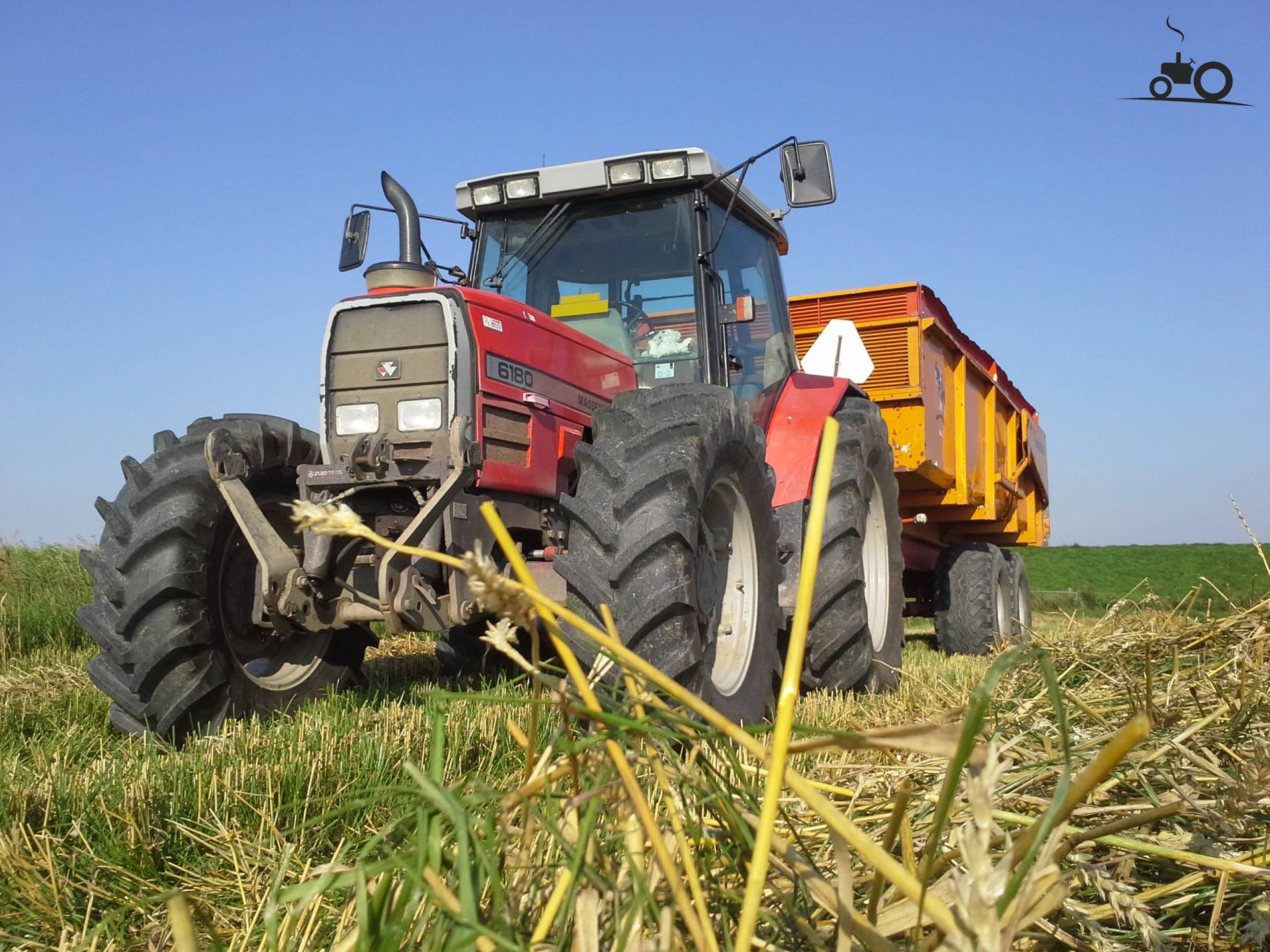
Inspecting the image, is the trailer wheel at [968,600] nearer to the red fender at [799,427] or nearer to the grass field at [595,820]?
→ the red fender at [799,427]

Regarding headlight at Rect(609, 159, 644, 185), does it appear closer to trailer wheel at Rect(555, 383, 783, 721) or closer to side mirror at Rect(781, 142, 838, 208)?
side mirror at Rect(781, 142, 838, 208)

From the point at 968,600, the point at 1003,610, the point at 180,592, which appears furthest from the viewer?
the point at 1003,610

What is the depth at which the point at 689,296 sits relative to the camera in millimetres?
4949

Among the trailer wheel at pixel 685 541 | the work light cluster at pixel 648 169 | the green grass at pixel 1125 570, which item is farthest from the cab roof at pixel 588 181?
the green grass at pixel 1125 570

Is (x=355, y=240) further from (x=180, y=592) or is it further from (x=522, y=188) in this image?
(x=180, y=592)

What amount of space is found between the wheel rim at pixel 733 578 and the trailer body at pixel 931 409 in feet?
9.19

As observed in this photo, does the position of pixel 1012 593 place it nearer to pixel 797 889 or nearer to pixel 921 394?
pixel 921 394

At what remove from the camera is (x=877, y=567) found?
19.6 ft

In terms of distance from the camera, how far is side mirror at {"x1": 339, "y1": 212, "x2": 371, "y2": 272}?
499cm

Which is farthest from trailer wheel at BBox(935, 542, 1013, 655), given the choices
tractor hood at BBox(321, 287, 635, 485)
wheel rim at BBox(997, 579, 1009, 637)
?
tractor hood at BBox(321, 287, 635, 485)

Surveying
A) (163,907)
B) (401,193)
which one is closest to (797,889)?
(163,907)

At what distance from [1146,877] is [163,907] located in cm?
163

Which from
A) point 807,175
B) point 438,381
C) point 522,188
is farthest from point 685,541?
point 522,188

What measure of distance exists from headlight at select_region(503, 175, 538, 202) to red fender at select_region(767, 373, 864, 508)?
1.59 meters
